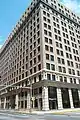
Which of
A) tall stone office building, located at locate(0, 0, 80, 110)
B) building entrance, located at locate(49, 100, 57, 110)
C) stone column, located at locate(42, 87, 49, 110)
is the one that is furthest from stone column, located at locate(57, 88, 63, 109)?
stone column, located at locate(42, 87, 49, 110)

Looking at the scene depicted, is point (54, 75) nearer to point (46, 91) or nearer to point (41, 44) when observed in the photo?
point (46, 91)

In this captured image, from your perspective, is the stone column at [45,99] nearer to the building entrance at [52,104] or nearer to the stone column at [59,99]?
the building entrance at [52,104]

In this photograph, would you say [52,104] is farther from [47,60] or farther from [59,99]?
[47,60]

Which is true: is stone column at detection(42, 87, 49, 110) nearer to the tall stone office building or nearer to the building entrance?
the tall stone office building

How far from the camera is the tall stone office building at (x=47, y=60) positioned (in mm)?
43812

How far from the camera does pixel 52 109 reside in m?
41.2

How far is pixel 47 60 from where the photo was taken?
151ft

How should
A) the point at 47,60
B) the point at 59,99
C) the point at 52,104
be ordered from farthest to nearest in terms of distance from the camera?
the point at 47,60 < the point at 59,99 < the point at 52,104

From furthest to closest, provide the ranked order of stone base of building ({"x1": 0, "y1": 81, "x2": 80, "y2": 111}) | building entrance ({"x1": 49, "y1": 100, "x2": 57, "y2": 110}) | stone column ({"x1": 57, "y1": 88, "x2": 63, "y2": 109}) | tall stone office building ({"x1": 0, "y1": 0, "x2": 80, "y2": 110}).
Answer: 1. tall stone office building ({"x1": 0, "y1": 0, "x2": 80, "y2": 110})
2. stone column ({"x1": 57, "y1": 88, "x2": 63, "y2": 109})
3. building entrance ({"x1": 49, "y1": 100, "x2": 57, "y2": 110})
4. stone base of building ({"x1": 0, "y1": 81, "x2": 80, "y2": 111})

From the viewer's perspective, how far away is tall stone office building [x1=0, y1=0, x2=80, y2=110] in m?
43.8

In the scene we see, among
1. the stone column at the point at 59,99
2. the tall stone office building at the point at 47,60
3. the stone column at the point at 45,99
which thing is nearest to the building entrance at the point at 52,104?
the tall stone office building at the point at 47,60

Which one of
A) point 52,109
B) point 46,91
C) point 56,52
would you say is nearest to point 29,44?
point 56,52

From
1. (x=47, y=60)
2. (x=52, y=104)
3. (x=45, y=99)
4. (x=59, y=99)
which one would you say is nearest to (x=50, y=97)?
(x=52, y=104)

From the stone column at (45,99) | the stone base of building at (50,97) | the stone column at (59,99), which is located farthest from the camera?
the stone column at (59,99)
